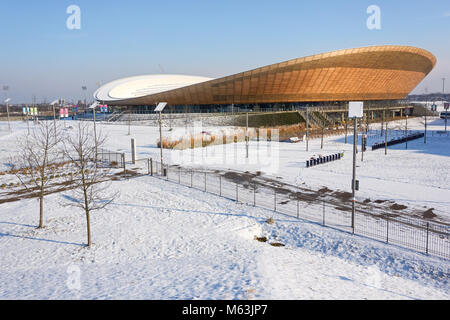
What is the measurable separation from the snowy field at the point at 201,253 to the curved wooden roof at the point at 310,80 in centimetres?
4242

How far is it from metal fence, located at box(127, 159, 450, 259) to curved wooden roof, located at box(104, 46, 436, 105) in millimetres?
41905

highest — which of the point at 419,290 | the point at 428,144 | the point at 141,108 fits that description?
the point at 141,108

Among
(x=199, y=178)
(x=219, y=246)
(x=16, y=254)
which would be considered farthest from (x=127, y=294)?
(x=199, y=178)

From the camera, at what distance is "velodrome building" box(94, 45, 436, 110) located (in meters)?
62.4

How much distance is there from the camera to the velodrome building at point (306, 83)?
2458 inches

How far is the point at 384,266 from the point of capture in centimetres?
1168

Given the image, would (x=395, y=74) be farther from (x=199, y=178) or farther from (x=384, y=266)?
(x=384, y=266)

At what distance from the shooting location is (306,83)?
66.8 metres

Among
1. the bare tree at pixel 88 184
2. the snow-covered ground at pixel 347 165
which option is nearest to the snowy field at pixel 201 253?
the snow-covered ground at pixel 347 165
